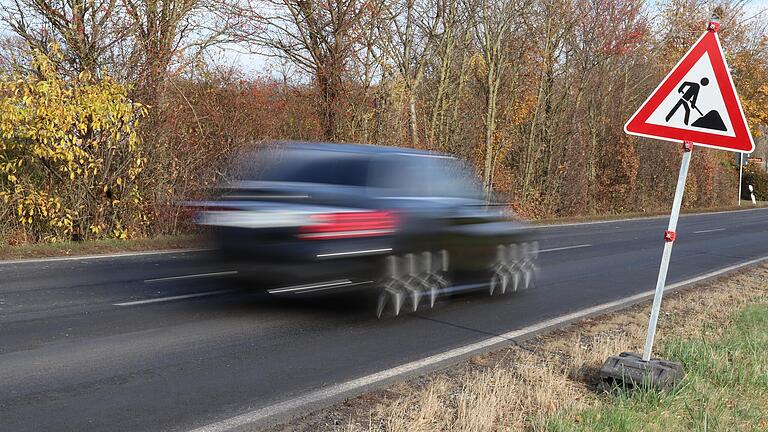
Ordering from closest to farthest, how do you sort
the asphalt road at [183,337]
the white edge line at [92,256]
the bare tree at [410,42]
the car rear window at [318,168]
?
the asphalt road at [183,337] < the car rear window at [318,168] < the white edge line at [92,256] < the bare tree at [410,42]

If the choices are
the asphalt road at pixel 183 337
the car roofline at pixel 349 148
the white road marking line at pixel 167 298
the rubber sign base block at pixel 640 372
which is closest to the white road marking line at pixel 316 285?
the asphalt road at pixel 183 337

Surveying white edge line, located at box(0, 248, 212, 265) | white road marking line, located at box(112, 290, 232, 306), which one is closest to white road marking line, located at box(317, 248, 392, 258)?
white road marking line, located at box(112, 290, 232, 306)

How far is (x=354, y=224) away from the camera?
7.42 meters

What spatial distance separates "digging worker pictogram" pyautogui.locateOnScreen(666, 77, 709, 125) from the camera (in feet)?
18.6

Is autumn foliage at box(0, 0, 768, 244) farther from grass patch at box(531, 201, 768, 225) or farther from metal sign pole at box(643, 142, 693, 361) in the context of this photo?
metal sign pole at box(643, 142, 693, 361)

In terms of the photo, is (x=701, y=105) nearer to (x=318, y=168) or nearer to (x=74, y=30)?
(x=318, y=168)

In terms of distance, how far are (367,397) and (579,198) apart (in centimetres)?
2776

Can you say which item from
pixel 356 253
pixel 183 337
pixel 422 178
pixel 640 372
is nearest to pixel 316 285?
pixel 356 253

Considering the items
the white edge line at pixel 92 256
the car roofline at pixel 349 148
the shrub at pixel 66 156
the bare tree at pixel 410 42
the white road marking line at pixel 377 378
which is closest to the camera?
the white road marking line at pixel 377 378

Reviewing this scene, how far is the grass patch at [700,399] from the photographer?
4.63m

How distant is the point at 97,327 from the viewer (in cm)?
720

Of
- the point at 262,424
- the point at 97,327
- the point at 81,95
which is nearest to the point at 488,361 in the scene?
the point at 262,424

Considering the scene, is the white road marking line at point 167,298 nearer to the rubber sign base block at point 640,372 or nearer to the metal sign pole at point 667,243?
the rubber sign base block at point 640,372

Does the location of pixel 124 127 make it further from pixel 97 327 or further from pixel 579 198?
pixel 579 198
